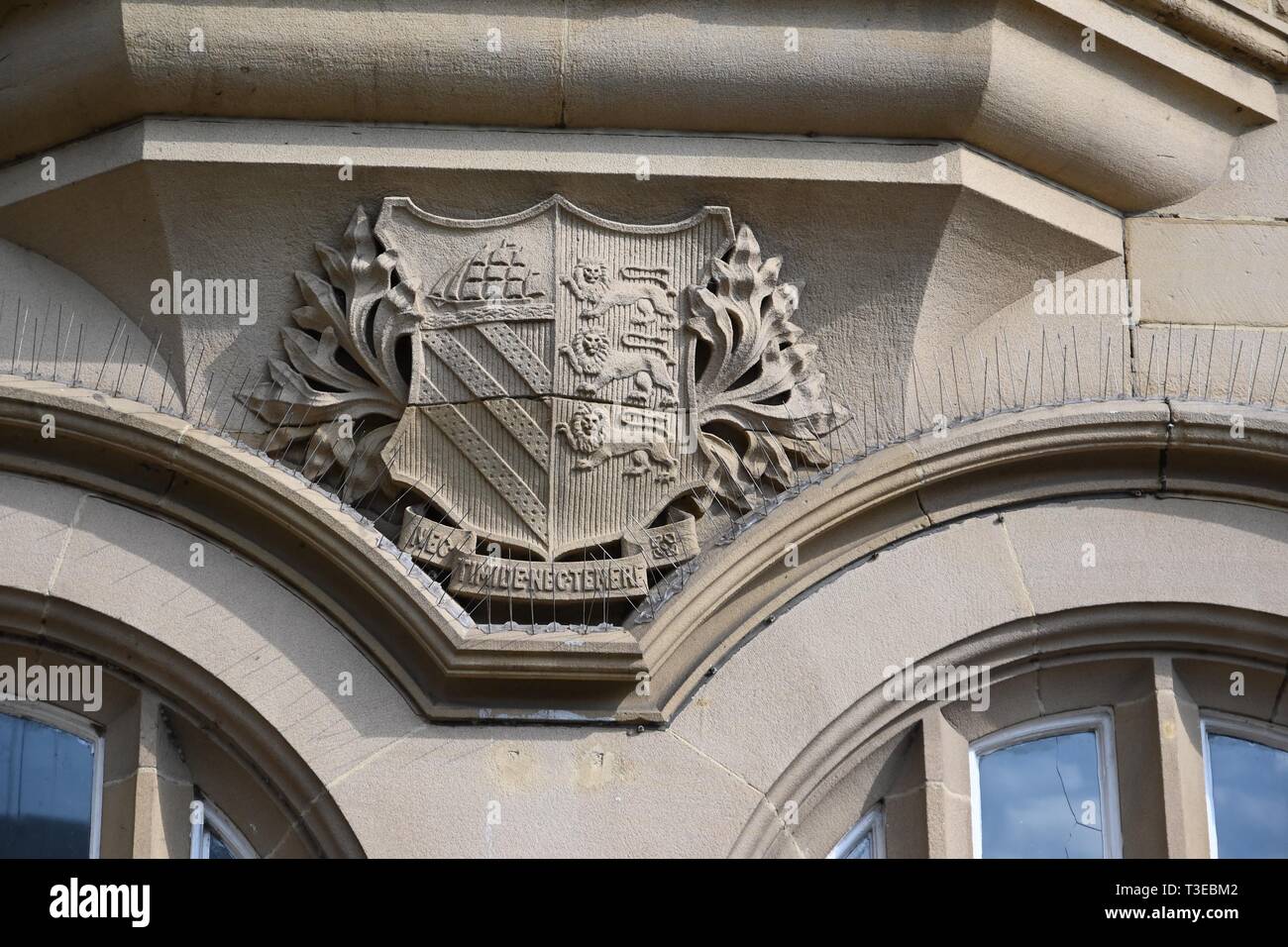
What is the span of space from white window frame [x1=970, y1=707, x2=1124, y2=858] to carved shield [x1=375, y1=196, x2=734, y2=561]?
3.33 feet

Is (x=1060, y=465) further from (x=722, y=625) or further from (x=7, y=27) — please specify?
(x=7, y=27)

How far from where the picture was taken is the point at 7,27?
613 cm

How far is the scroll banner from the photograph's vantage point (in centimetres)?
584

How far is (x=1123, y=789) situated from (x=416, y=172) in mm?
2405

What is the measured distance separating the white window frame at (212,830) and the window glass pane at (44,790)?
27 centimetres

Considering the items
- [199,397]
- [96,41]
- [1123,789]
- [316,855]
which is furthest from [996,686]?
[96,41]

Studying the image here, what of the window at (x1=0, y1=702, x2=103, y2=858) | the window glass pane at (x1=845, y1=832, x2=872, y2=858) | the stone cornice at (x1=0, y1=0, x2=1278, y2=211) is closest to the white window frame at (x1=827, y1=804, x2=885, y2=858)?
the window glass pane at (x1=845, y1=832, x2=872, y2=858)

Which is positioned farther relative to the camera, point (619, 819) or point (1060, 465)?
point (1060, 465)

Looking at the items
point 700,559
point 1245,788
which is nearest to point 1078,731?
point 1245,788

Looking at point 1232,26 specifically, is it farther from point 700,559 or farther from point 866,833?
point 866,833

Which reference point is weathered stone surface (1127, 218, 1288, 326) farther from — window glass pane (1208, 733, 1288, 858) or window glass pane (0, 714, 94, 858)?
window glass pane (0, 714, 94, 858)

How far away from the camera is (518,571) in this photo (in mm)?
5848

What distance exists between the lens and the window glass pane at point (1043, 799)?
590cm

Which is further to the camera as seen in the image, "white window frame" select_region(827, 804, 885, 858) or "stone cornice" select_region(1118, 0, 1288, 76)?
"stone cornice" select_region(1118, 0, 1288, 76)
